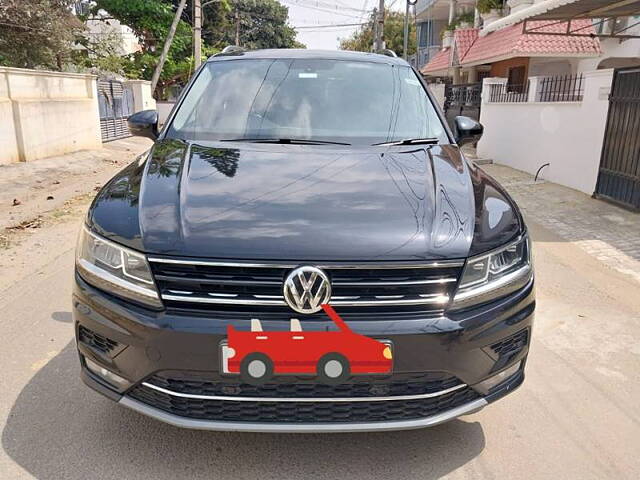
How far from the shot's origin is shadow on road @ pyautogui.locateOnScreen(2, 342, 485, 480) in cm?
234

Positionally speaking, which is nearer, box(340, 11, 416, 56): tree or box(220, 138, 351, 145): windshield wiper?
box(220, 138, 351, 145): windshield wiper

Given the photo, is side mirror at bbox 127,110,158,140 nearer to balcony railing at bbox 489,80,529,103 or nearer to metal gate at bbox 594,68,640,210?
metal gate at bbox 594,68,640,210

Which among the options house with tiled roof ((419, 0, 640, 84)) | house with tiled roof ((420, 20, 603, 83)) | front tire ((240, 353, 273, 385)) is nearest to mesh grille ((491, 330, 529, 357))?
front tire ((240, 353, 273, 385))

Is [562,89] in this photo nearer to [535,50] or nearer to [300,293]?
[535,50]

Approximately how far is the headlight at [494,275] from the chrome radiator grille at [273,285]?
0.11 m

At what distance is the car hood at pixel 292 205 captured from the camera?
207cm

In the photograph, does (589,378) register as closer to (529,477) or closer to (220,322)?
(529,477)

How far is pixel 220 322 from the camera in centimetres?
200

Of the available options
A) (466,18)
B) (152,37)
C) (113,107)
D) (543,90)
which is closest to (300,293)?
(543,90)

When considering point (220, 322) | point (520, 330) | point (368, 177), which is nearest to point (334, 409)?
point (220, 322)

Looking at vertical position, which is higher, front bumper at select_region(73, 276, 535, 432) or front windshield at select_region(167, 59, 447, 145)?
front windshield at select_region(167, 59, 447, 145)

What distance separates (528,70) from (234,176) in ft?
56.7

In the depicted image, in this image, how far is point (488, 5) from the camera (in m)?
19.2

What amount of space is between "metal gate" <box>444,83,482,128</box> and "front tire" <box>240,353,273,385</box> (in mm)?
15015
